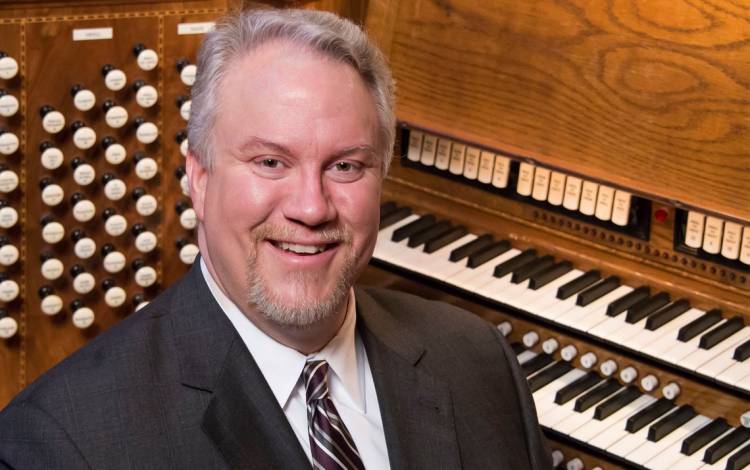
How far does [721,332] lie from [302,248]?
1.58 metres

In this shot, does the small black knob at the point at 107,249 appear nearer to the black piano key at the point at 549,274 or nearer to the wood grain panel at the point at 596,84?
the wood grain panel at the point at 596,84

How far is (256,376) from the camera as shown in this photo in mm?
2438

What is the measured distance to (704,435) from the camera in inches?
135

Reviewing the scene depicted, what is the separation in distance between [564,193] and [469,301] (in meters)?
0.46

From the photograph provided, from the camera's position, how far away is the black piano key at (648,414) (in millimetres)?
3482

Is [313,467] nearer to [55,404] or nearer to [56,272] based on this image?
[55,404]

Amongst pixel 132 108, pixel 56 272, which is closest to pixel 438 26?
pixel 132 108

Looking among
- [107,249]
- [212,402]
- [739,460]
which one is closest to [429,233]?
[107,249]

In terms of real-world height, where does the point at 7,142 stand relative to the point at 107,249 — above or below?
above

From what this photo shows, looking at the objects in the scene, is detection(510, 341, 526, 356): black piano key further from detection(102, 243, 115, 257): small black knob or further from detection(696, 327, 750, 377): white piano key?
detection(102, 243, 115, 257): small black knob

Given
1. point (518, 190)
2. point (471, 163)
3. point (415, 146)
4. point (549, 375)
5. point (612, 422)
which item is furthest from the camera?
point (415, 146)

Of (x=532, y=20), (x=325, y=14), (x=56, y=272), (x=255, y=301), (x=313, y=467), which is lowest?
(x=56, y=272)

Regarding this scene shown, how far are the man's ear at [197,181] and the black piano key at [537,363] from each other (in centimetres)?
154

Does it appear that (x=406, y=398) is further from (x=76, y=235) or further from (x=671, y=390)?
(x=76, y=235)
